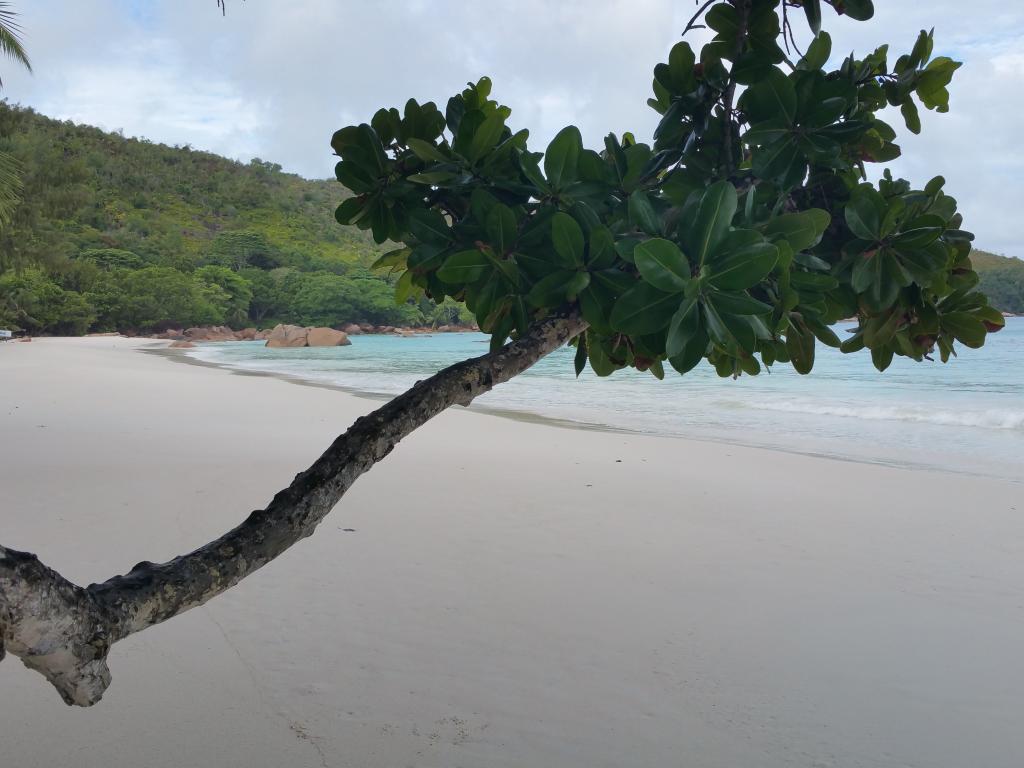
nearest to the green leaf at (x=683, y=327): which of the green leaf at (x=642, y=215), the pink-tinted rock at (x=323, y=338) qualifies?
the green leaf at (x=642, y=215)

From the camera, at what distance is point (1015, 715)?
242cm

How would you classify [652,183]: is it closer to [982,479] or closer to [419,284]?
[419,284]

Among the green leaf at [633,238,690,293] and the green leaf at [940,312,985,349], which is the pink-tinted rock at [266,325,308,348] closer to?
the green leaf at [940,312,985,349]

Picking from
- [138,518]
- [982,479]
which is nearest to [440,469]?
[138,518]

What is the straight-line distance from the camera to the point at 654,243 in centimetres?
102

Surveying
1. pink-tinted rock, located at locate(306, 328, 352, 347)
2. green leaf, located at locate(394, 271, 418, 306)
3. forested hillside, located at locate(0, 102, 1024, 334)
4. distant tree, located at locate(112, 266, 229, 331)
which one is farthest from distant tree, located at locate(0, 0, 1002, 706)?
distant tree, located at locate(112, 266, 229, 331)

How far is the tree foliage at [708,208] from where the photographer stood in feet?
3.95

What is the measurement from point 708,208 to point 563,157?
369 millimetres

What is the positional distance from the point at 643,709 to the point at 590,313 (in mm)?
1486

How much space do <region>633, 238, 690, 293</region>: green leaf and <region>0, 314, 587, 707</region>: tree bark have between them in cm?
41

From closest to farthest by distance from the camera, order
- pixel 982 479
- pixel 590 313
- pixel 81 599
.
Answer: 1. pixel 81 599
2. pixel 590 313
3. pixel 982 479

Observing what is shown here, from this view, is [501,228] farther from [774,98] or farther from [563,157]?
[774,98]

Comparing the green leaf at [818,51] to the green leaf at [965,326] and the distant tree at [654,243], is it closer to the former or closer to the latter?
the distant tree at [654,243]

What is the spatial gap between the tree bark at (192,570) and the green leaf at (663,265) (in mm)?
405
